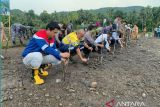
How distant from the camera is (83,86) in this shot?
283 inches

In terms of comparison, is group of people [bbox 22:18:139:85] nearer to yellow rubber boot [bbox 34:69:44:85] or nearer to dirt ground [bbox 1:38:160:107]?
yellow rubber boot [bbox 34:69:44:85]

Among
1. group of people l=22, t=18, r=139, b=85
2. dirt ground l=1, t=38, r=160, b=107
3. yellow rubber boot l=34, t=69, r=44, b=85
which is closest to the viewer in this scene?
dirt ground l=1, t=38, r=160, b=107

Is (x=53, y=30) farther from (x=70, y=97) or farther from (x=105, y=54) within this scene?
(x=105, y=54)

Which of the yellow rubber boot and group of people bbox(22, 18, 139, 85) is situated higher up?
group of people bbox(22, 18, 139, 85)

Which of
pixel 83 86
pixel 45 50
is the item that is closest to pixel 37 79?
pixel 45 50

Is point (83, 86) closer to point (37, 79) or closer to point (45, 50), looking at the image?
point (37, 79)

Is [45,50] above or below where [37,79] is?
above

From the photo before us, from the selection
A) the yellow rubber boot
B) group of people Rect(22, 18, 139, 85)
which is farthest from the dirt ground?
group of people Rect(22, 18, 139, 85)

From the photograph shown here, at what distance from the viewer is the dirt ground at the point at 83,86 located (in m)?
6.46

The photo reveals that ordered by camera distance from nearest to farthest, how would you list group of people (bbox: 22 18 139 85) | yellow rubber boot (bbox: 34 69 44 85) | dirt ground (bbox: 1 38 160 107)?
dirt ground (bbox: 1 38 160 107)
group of people (bbox: 22 18 139 85)
yellow rubber boot (bbox: 34 69 44 85)

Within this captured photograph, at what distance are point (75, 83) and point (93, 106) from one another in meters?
1.11

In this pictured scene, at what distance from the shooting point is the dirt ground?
6458 mm

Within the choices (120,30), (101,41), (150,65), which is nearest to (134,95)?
(150,65)

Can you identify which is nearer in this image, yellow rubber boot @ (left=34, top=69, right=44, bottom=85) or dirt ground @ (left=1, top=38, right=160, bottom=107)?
dirt ground @ (left=1, top=38, right=160, bottom=107)
